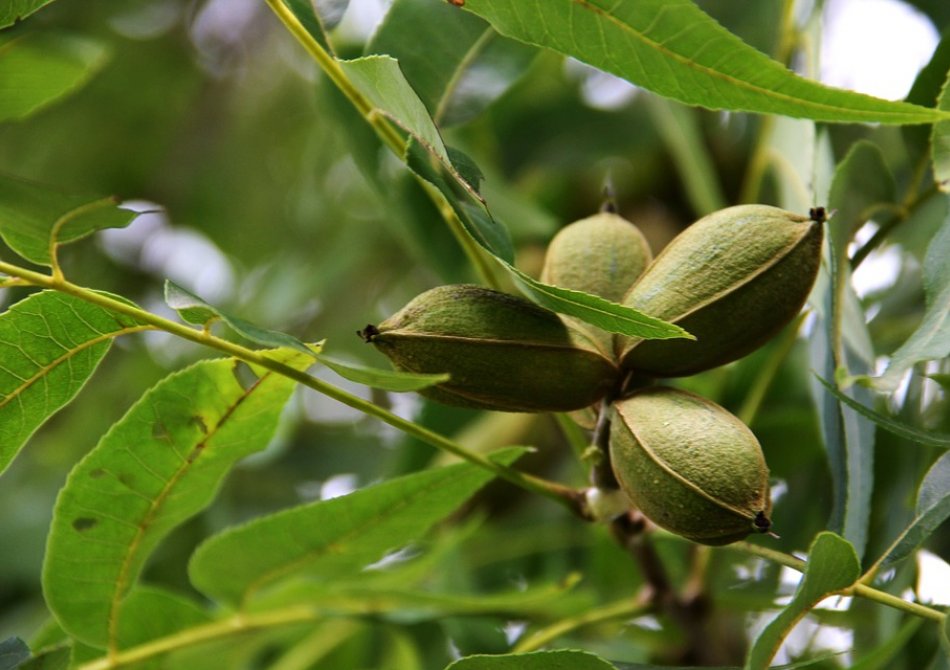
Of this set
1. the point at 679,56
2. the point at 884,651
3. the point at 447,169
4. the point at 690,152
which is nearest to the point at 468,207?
the point at 447,169

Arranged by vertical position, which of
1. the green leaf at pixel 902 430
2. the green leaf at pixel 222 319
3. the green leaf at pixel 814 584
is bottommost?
the green leaf at pixel 814 584

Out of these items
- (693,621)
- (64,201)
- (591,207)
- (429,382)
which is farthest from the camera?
(591,207)

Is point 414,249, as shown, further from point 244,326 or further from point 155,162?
point 155,162

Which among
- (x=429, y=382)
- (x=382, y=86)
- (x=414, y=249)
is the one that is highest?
(x=382, y=86)

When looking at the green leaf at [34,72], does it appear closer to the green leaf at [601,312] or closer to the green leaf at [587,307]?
the green leaf at [587,307]

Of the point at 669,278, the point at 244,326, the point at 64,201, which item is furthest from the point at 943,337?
the point at 64,201

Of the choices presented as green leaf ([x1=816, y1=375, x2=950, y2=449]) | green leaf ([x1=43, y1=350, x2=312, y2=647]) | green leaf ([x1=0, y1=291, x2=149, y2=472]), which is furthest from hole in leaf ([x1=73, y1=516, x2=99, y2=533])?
green leaf ([x1=816, y1=375, x2=950, y2=449])

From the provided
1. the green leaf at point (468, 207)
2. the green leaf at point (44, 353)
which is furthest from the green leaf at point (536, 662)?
the green leaf at point (44, 353)

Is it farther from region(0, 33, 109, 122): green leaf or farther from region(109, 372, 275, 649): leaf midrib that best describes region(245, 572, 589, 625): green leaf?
region(0, 33, 109, 122): green leaf
